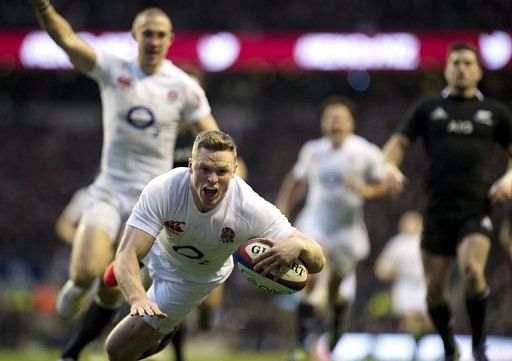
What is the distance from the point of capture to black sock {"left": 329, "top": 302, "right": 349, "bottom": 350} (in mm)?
9586

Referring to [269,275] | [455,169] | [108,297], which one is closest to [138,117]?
[108,297]

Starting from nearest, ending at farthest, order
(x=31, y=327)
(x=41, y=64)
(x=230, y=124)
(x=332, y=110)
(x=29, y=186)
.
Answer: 1. (x=332, y=110)
2. (x=31, y=327)
3. (x=41, y=64)
4. (x=29, y=186)
5. (x=230, y=124)

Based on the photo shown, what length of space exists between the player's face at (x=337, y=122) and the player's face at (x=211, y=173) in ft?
15.7

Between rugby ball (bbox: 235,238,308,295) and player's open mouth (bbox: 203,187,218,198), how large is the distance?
1.16 ft

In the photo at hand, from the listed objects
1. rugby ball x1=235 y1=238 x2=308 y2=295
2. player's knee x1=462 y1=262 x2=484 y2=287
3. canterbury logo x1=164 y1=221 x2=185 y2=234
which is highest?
canterbury logo x1=164 y1=221 x2=185 y2=234

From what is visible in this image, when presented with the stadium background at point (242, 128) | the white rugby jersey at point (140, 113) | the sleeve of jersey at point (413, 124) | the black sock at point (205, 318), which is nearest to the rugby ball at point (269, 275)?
the white rugby jersey at point (140, 113)

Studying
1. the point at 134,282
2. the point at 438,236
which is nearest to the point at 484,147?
the point at 438,236

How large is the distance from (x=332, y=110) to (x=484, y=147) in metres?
2.72

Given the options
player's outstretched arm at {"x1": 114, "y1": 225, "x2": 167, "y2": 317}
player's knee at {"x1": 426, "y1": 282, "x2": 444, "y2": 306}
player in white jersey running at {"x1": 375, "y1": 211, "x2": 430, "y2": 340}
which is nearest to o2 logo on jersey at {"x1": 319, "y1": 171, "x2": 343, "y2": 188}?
player's knee at {"x1": 426, "y1": 282, "x2": 444, "y2": 306}

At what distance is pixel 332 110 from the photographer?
32.3 ft

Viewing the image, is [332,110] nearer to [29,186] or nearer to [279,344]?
[279,344]

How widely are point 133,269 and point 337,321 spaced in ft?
16.6

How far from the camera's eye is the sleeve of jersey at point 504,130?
741 centimetres

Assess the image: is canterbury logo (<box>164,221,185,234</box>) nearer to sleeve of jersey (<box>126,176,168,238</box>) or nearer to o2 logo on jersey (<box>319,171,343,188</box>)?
sleeve of jersey (<box>126,176,168,238</box>)
